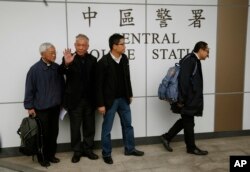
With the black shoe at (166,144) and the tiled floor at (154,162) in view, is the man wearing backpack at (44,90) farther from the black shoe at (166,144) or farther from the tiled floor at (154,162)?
the black shoe at (166,144)

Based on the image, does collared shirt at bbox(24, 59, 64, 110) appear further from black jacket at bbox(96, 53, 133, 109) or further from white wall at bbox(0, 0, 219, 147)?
black jacket at bbox(96, 53, 133, 109)

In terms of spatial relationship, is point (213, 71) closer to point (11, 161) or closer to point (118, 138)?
point (118, 138)

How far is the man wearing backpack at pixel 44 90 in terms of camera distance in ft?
14.8

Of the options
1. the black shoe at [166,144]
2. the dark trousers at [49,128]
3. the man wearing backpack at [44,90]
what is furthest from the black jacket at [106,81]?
the black shoe at [166,144]

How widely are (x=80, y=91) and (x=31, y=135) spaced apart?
2.93 ft

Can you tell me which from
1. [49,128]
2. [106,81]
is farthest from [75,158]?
[106,81]

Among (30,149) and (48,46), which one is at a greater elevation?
(48,46)

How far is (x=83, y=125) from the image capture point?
4957 millimetres

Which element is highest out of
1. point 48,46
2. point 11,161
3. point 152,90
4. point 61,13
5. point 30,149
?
point 61,13

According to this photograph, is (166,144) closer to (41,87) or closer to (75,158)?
(75,158)

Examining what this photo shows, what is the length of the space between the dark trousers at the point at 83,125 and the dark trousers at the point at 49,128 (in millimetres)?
222

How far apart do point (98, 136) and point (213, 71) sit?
225 cm

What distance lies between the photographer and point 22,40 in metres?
4.88

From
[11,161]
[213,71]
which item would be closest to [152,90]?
[213,71]
